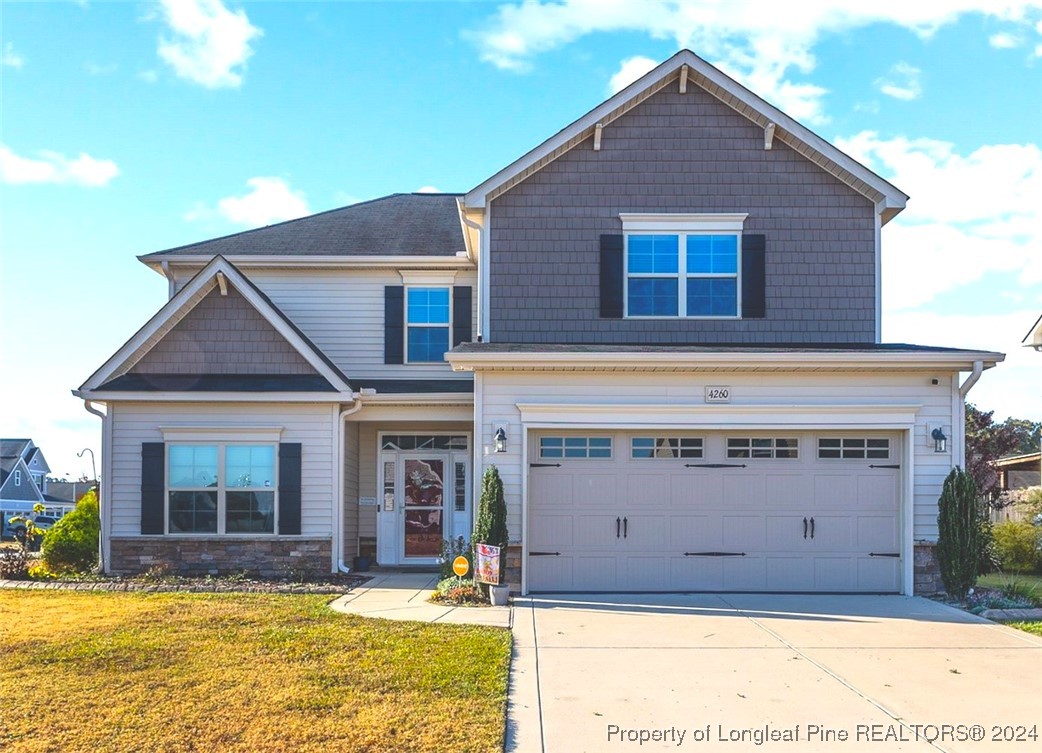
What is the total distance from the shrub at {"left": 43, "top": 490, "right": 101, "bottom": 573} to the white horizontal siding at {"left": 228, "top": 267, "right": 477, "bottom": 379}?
450 centimetres

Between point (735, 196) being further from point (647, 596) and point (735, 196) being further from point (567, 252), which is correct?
point (647, 596)

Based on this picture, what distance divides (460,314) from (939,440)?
7.67m

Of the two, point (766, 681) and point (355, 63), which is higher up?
point (355, 63)

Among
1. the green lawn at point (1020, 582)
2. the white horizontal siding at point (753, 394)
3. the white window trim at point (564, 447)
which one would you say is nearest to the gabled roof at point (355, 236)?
the white horizontal siding at point (753, 394)

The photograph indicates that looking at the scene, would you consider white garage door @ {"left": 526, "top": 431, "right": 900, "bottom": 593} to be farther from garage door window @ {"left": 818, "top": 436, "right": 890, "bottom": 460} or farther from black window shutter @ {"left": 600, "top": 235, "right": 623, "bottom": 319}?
Answer: black window shutter @ {"left": 600, "top": 235, "right": 623, "bottom": 319}

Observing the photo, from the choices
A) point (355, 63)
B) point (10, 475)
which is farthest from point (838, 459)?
point (10, 475)

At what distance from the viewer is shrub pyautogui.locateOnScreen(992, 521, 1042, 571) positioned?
1595 cm

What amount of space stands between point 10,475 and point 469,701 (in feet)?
156

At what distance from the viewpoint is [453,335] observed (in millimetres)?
16031

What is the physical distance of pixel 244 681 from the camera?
24.7ft

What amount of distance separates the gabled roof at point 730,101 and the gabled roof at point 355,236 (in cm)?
170

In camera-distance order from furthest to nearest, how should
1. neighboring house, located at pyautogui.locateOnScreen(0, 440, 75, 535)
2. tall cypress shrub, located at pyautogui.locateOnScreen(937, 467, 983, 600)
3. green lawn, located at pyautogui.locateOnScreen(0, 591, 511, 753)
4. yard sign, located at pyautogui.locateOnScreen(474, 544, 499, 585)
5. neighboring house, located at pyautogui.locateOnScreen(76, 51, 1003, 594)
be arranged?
1. neighboring house, located at pyautogui.locateOnScreen(0, 440, 75, 535)
2. neighboring house, located at pyautogui.locateOnScreen(76, 51, 1003, 594)
3. tall cypress shrub, located at pyautogui.locateOnScreen(937, 467, 983, 600)
4. yard sign, located at pyautogui.locateOnScreen(474, 544, 499, 585)
5. green lawn, located at pyautogui.locateOnScreen(0, 591, 511, 753)

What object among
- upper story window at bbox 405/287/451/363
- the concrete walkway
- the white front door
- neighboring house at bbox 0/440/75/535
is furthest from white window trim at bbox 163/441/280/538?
neighboring house at bbox 0/440/75/535

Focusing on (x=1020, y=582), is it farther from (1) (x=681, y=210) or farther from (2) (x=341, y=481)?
(2) (x=341, y=481)
